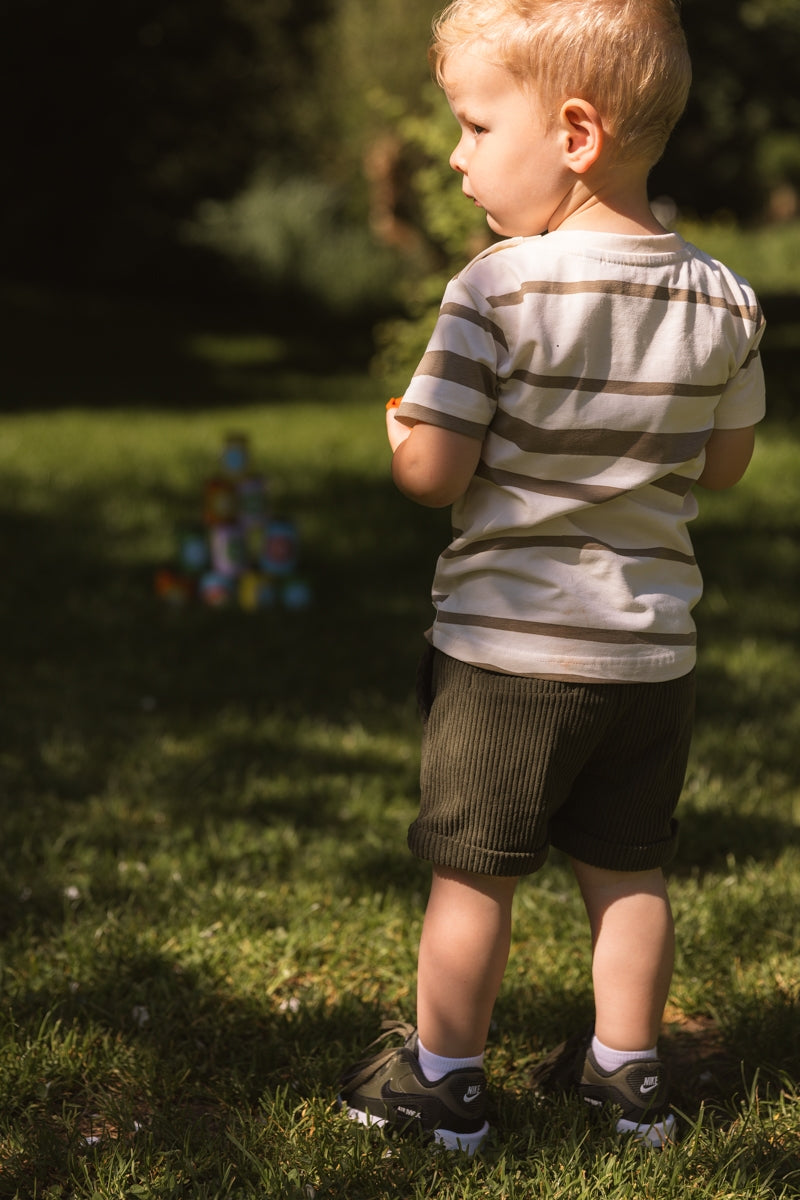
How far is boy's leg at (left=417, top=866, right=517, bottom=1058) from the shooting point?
Result: 201 centimetres

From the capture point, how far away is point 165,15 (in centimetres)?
1502

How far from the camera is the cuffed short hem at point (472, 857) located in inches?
77.0

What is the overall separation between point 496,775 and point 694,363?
0.64 metres

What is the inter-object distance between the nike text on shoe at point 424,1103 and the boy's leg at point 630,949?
231 millimetres

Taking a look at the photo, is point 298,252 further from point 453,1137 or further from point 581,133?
point 453,1137

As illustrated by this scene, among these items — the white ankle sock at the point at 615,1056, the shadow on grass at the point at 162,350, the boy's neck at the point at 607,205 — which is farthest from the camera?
the shadow on grass at the point at 162,350

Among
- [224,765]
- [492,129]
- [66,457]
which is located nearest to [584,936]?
[224,765]

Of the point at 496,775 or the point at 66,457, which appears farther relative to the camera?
the point at 66,457

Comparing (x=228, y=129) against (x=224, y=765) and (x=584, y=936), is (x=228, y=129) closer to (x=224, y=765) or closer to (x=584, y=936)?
(x=224, y=765)

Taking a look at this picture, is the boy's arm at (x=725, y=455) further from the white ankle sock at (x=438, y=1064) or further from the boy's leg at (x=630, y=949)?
the white ankle sock at (x=438, y=1064)

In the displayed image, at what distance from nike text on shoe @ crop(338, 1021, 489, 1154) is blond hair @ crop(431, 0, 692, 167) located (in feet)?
4.48

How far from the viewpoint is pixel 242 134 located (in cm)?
1708

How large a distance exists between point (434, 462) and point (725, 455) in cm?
49

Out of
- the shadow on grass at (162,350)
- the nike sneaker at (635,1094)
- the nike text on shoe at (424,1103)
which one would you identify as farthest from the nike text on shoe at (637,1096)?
the shadow on grass at (162,350)
